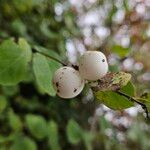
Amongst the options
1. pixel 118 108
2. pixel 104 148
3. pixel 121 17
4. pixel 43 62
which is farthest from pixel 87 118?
pixel 118 108

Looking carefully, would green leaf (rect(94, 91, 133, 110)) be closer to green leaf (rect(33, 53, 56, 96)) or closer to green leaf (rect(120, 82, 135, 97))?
green leaf (rect(120, 82, 135, 97))

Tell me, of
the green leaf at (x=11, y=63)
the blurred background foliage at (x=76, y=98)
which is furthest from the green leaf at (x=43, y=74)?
the blurred background foliage at (x=76, y=98)

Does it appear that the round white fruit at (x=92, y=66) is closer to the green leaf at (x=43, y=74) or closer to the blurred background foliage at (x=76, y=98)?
the green leaf at (x=43, y=74)

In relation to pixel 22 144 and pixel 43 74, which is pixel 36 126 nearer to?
pixel 22 144

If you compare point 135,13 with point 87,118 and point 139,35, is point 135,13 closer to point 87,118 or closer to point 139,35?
point 139,35


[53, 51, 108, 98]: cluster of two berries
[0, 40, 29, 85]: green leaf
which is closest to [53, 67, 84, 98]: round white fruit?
[53, 51, 108, 98]: cluster of two berries

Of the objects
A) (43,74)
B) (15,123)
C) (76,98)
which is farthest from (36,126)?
(43,74)

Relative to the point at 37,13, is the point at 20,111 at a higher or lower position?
lower
